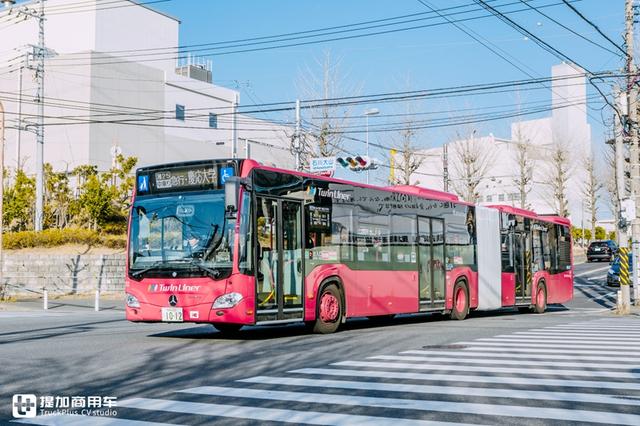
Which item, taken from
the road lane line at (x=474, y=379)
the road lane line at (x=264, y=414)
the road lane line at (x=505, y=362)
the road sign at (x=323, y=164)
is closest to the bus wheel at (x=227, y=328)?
the road lane line at (x=505, y=362)

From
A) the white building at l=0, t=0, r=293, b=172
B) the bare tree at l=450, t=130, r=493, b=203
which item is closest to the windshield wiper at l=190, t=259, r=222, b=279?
the white building at l=0, t=0, r=293, b=172

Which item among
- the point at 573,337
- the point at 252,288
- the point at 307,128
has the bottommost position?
the point at 573,337

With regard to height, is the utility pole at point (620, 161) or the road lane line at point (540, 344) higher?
the utility pole at point (620, 161)

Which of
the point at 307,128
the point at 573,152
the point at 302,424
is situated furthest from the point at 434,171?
the point at 302,424

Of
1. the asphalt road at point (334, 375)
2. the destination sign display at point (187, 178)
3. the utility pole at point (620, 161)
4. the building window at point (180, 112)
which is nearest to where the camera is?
the asphalt road at point (334, 375)

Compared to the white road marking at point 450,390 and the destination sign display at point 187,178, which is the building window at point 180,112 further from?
the white road marking at point 450,390

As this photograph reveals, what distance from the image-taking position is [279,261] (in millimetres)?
13391

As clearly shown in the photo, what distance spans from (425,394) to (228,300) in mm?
5401

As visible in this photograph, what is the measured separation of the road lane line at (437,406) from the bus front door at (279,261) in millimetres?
5015

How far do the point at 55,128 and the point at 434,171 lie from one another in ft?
147

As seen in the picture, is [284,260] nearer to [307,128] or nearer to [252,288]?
[252,288]

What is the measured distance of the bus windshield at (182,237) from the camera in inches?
495

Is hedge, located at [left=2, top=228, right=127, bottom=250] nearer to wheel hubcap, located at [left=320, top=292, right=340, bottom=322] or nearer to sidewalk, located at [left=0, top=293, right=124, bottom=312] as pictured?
sidewalk, located at [left=0, top=293, right=124, bottom=312]

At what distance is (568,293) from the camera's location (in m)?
27.8
